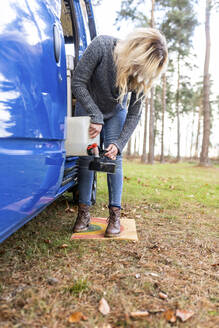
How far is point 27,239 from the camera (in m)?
2.08

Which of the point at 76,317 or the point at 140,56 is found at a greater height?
the point at 140,56

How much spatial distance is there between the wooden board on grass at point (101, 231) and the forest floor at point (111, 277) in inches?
2.4

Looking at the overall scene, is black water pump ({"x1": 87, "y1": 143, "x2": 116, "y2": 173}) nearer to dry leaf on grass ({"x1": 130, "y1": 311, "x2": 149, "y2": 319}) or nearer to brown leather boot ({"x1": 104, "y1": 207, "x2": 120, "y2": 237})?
brown leather boot ({"x1": 104, "y1": 207, "x2": 120, "y2": 237})

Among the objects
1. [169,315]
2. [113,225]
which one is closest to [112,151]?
[113,225]

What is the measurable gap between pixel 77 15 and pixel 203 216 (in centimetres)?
256

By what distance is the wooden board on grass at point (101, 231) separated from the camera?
7.04ft

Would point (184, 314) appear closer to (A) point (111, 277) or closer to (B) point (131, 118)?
(A) point (111, 277)

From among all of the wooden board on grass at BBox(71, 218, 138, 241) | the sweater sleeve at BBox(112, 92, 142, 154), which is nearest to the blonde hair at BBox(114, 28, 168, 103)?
the sweater sleeve at BBox(112, 92, 142, 154)

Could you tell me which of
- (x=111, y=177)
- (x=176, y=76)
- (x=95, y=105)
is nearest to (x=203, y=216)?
(x=111, y=177)

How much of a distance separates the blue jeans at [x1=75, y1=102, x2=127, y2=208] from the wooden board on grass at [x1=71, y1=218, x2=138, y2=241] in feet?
0.77

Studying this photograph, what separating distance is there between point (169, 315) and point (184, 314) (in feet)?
0.23

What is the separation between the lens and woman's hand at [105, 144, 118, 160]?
2.09 m

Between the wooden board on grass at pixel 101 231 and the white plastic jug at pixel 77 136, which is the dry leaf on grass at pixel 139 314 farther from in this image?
the white plastic jug at pixel 77 136

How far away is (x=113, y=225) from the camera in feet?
7.22
